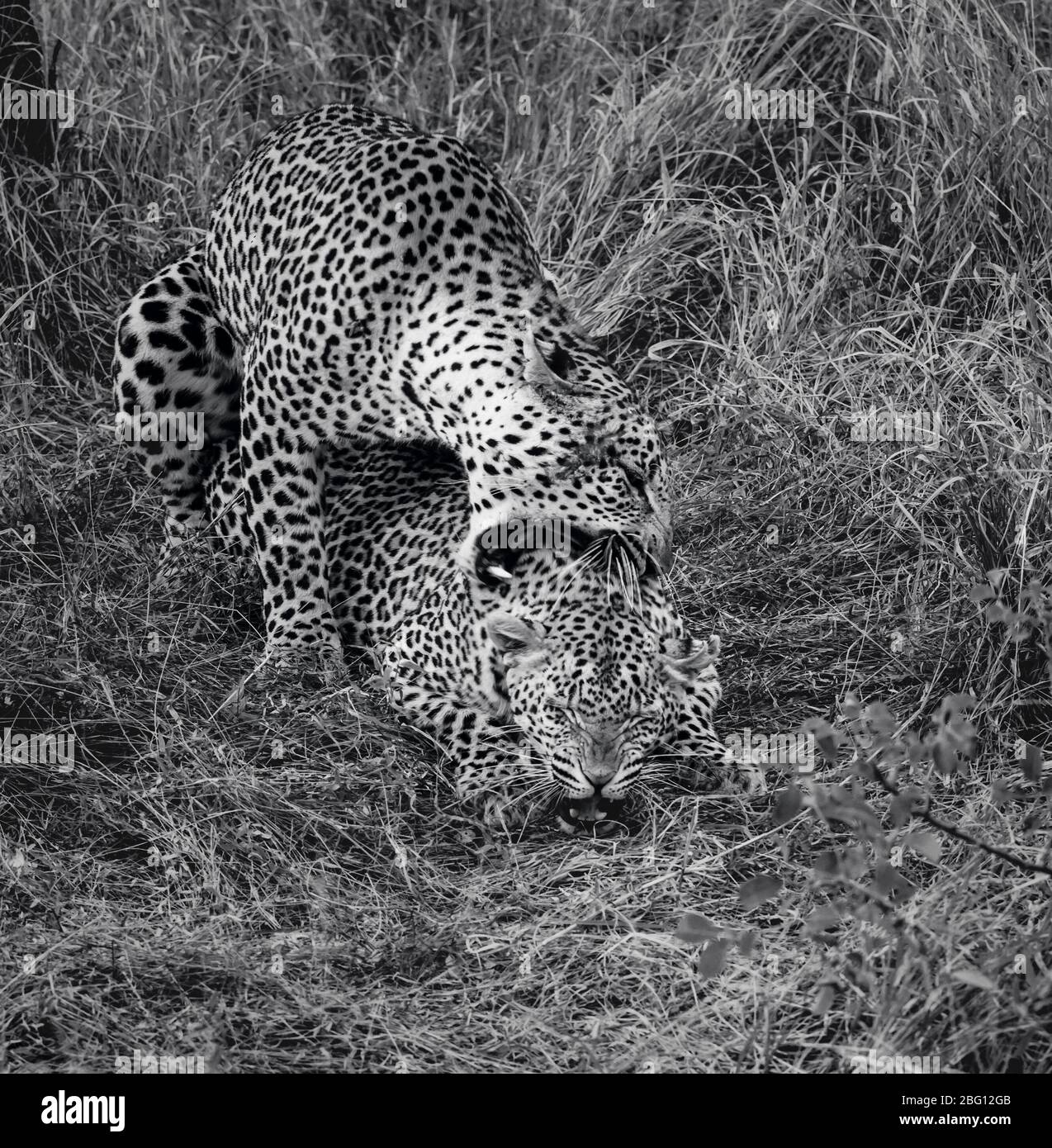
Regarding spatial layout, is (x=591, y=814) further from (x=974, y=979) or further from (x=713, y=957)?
(x=974, y=979)

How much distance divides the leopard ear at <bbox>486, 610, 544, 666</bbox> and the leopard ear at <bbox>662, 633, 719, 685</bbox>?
40cm

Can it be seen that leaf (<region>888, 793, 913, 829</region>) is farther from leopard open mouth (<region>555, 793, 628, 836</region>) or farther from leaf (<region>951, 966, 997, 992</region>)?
leopard open mouth (<region>555, 793, 628, 836</region>)

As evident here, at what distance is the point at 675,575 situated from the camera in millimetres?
6414

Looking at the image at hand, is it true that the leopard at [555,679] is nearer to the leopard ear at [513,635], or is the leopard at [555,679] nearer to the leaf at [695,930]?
the leopard ear at [513,635]

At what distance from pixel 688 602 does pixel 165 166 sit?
129 inches

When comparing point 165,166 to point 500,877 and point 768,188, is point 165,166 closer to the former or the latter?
point 768,188

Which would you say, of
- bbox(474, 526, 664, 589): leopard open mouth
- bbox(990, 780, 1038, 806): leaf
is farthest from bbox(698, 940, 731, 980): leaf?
bbox(474, 526, 664, 589): leopard open mouth

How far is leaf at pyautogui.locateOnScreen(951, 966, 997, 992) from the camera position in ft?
12.5

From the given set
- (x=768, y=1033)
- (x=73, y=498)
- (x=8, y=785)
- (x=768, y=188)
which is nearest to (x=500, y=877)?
(x=768, y=1033)

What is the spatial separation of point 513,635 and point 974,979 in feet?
6.28

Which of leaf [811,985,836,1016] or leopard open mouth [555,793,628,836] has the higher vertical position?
leaf [811,985,836,1016]

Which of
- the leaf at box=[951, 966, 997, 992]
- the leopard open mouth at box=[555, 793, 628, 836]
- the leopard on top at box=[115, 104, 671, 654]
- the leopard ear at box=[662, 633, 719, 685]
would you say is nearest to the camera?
the leaf at box=[951, 966, 997, 992]

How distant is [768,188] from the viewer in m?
7.73

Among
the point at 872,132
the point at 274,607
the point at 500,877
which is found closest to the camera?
the point at 500,877
